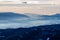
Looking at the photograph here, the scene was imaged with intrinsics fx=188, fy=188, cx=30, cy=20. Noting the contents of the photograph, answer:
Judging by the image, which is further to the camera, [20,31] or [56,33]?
[56,33]

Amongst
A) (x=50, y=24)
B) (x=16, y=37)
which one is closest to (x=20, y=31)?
(x=16, y=37)

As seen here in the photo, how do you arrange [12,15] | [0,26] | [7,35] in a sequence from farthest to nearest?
A: [12,15]
[0,26]
[7,35]

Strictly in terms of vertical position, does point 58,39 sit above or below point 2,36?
below

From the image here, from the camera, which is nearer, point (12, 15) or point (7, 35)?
point (7, 35)

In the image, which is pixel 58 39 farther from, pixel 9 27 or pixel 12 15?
pixel 12 15

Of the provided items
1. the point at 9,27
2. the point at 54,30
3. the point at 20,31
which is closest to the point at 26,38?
the point at 20,31

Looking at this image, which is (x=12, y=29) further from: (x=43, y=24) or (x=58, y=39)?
(x=58, y=39)

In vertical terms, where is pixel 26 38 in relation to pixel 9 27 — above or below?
below

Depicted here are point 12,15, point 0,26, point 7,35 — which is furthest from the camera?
point 12,15

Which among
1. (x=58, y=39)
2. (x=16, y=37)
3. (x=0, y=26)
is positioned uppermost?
(x=0, y=26)
